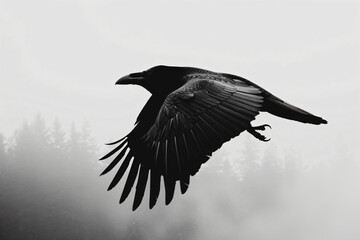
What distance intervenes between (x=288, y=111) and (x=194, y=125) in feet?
5.14

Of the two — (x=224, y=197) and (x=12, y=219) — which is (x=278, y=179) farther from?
A: (x=12, y=219)

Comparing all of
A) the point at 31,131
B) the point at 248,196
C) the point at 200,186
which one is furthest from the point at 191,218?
the point at 31,131

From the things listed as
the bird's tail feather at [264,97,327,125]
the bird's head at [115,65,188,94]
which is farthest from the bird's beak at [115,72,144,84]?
the bird's tail feather at [264,97,327,125]

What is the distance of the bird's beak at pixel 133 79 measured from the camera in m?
6.74

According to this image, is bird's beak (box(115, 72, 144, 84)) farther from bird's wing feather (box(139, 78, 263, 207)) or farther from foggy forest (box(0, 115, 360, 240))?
foggy forest (box(0, 115, 360, 240))

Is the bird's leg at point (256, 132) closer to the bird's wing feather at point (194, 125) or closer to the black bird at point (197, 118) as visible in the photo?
the black bird at point (197, 118)

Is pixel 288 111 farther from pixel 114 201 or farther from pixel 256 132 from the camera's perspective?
pixel 114 201

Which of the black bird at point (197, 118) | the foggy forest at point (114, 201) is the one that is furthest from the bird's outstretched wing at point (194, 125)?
the foggy forest at point (114, 201)

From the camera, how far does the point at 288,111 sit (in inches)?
243

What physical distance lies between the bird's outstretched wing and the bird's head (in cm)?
75

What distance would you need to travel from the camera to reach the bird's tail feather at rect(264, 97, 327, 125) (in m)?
6.02

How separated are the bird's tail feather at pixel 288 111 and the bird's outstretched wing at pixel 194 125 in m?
0.63

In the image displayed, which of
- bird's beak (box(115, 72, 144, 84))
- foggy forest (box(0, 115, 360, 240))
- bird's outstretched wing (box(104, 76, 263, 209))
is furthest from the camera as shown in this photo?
foggy forest (box(0, 115, 360, 240))

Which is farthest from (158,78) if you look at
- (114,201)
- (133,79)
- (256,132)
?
(114,201)
